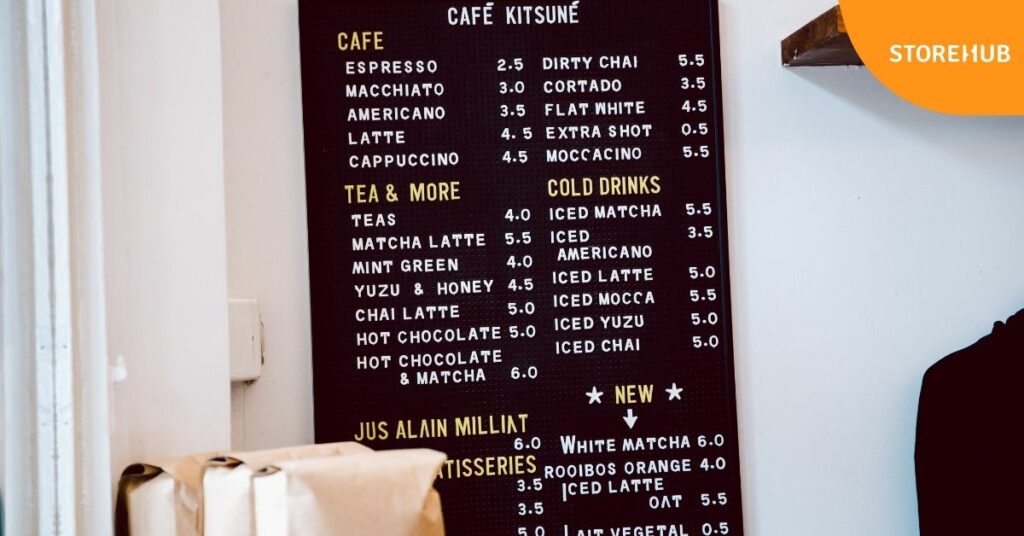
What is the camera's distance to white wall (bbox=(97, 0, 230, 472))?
1.59 meters

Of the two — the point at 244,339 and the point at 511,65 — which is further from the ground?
the point at 511,65

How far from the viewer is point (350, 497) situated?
132 centimetres

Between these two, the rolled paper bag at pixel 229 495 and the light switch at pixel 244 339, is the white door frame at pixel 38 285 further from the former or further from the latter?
the light switch at pixel 244 339

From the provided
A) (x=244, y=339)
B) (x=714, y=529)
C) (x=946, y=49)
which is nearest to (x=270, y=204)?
(x=244, y=339)

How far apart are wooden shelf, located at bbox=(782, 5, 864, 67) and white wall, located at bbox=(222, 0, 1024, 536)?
0.04m

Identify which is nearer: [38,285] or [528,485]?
[38,285]

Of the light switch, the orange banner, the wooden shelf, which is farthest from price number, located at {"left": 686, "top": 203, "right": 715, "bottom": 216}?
the light switch

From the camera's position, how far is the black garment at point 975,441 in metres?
2.05

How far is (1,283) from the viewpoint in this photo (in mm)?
1269

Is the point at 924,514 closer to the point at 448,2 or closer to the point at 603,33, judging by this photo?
the point at 603,33

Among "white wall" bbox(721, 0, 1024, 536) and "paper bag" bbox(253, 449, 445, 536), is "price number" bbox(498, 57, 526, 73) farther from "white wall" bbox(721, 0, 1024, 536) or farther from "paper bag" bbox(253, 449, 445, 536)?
"paper bag" bbox(253, 449, 445, 536)

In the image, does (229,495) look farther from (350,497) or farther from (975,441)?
(975,441)

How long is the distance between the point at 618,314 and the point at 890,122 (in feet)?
2.38

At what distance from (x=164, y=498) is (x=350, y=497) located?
11.3 inches
